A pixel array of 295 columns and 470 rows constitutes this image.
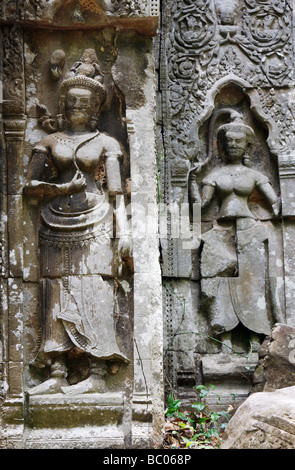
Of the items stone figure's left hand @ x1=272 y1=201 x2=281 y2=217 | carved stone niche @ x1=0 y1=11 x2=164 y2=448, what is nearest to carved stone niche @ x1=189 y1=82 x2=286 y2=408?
stone figure's left hand @ x1=272 y1=201 x2=281 y2=217

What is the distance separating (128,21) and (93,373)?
3.31 meters

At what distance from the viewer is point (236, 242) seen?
835 cm

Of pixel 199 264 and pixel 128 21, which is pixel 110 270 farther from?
pixel 128 21

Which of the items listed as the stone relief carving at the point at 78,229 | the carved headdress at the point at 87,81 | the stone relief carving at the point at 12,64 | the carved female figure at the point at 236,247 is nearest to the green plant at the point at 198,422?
the carved female figure at the point at 236,247

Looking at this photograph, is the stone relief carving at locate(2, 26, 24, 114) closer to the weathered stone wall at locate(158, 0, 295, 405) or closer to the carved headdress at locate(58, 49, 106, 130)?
the carved headdress at locate(58, 49, 106, 130)

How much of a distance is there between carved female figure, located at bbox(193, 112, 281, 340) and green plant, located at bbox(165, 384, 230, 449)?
0.85 m

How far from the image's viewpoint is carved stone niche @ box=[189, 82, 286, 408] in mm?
8141

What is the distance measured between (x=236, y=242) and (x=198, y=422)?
2.00 metres

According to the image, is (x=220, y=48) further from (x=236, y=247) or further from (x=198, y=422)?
(x=198, y=422)

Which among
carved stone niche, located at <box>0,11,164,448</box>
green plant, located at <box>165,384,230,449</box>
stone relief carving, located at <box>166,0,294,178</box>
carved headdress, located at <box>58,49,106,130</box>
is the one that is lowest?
green plant, located at <box>165,384,230,449</box>

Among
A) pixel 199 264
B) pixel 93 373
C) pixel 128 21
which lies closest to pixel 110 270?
pixel 93 373

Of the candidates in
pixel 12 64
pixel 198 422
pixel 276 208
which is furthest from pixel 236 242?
pixel 12 64

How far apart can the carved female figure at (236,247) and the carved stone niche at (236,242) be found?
0.01m

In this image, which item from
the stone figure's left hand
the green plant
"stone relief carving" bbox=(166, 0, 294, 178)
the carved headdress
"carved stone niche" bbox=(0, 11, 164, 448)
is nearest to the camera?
"carved stone niche" bbox=(0, 11, 164, 448)
